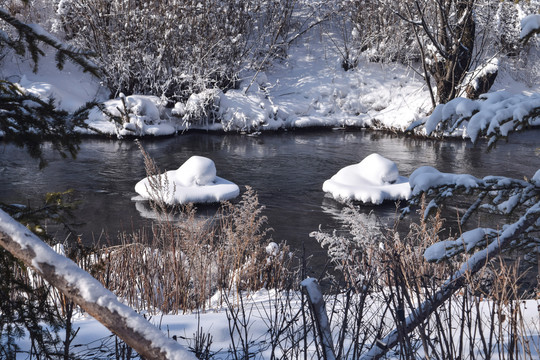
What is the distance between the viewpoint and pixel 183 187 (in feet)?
36.7

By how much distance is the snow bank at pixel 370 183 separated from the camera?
11023mm

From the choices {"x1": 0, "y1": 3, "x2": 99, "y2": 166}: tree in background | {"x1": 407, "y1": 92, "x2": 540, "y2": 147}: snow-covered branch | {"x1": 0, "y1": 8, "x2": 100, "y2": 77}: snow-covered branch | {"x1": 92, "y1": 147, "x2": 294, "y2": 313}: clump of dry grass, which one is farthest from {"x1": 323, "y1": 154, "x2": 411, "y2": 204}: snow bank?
{"x1": 0, "y1": 8, "x2": 100, "y2": 77}: snow-covered branch

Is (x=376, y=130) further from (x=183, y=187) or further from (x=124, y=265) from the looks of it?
(x=124, y=265)

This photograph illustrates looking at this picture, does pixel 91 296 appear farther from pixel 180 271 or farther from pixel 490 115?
pixel 180 271

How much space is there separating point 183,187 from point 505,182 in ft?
28.1

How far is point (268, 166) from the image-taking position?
1374cm

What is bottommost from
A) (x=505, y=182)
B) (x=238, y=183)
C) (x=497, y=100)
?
(x=238, y=183)

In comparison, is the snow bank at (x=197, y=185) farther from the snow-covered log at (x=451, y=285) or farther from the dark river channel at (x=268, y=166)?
the snow-covered log at (x=451, y=285)

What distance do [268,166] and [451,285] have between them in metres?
11.5

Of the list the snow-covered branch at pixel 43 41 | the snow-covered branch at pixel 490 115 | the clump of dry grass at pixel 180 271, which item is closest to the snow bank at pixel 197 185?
the clump of dry grass at pixel 180 271

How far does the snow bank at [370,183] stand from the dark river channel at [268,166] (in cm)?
23

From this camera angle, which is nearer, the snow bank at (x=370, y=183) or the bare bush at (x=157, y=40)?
the snow bank at (x=370, y=183)

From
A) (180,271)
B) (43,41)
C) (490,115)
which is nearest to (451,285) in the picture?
(490,115)

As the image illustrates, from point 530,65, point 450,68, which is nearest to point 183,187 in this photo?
point 450,68
